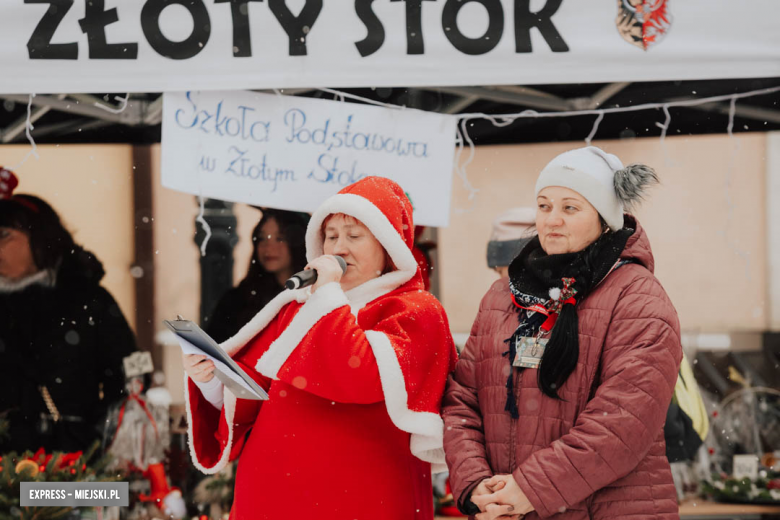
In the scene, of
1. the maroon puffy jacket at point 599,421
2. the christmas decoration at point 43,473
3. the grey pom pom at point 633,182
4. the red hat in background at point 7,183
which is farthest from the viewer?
the red hat in background at point 7,183

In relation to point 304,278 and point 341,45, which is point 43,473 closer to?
point 304,278

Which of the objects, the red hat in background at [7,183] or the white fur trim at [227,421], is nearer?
the white fur trim at [227,421]

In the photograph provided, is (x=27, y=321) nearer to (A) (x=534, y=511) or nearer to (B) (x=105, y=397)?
(B) (x=105, y=397)

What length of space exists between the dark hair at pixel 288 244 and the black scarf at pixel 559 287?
1.47m

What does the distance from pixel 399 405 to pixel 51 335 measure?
2110 mm

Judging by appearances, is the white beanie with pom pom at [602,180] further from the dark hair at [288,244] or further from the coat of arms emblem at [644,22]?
the dark hair at [288,244]

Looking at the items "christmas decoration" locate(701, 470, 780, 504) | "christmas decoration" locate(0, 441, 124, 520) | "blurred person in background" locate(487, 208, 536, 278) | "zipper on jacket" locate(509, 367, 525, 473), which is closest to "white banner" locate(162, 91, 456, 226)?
"blurred person in background" locate(487, 208, 536, 278)

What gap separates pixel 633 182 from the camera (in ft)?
6.52

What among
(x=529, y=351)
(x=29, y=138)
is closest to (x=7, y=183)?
(x=29, y=138)

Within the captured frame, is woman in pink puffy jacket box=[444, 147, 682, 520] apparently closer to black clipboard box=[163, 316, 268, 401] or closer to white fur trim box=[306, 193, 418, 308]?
white fur trim box=[306, 193, 418, 308]

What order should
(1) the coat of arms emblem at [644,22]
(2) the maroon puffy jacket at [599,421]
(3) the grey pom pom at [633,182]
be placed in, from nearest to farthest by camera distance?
(2) the maroon puffy jacket at [599,421] → (3) the grey pom pom at [633,182] → (1) the coat of arms emblem at [644,22]

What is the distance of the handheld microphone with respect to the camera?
1.98 metres

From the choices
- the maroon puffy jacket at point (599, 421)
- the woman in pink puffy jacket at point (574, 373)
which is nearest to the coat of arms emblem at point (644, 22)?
the woman in pink puffy jacket at point (574, 373)

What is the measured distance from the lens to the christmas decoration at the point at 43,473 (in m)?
3.20
